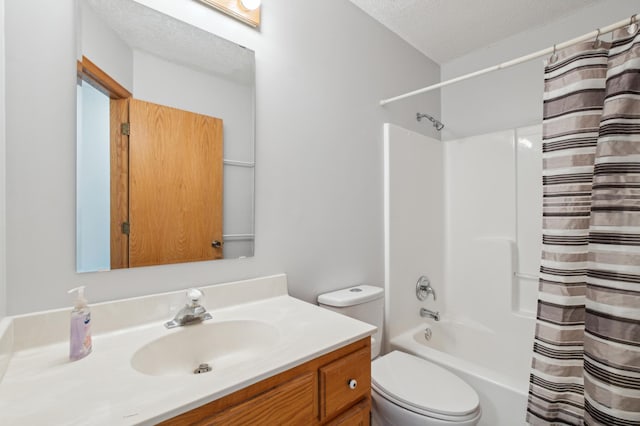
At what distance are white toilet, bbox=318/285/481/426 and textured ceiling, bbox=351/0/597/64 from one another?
165 centimetres

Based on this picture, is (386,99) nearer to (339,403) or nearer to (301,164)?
(301,164)

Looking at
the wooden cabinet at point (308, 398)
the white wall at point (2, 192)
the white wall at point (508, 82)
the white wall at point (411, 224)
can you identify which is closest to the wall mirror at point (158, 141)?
the white wall at point (2, 192)

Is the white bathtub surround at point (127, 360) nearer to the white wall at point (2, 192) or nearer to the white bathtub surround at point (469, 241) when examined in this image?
the white wall at point (2, 192)

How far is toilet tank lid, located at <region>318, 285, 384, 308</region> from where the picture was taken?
138 cm

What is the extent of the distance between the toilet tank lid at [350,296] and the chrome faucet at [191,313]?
0.59m

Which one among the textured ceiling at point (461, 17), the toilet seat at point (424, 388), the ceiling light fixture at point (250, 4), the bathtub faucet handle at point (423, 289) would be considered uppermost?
the textured ceiling at point (461, 17)

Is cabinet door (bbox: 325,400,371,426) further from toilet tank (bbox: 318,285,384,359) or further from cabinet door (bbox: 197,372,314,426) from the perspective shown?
toilet tank (bbox: 318,285,384,359)

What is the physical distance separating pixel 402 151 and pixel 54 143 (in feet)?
5.66

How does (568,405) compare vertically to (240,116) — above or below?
below

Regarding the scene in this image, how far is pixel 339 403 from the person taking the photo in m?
0.85

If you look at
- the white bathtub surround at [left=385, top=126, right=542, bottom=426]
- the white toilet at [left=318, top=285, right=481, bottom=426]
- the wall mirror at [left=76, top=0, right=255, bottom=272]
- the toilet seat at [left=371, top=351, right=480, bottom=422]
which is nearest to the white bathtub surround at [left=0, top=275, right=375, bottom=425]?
the wall mirror at [left=76, top=0, right=255, bottom=272]

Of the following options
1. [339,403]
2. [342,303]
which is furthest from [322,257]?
[339,403]

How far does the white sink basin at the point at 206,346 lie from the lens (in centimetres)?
85

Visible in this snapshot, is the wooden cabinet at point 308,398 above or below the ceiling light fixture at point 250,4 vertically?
below
